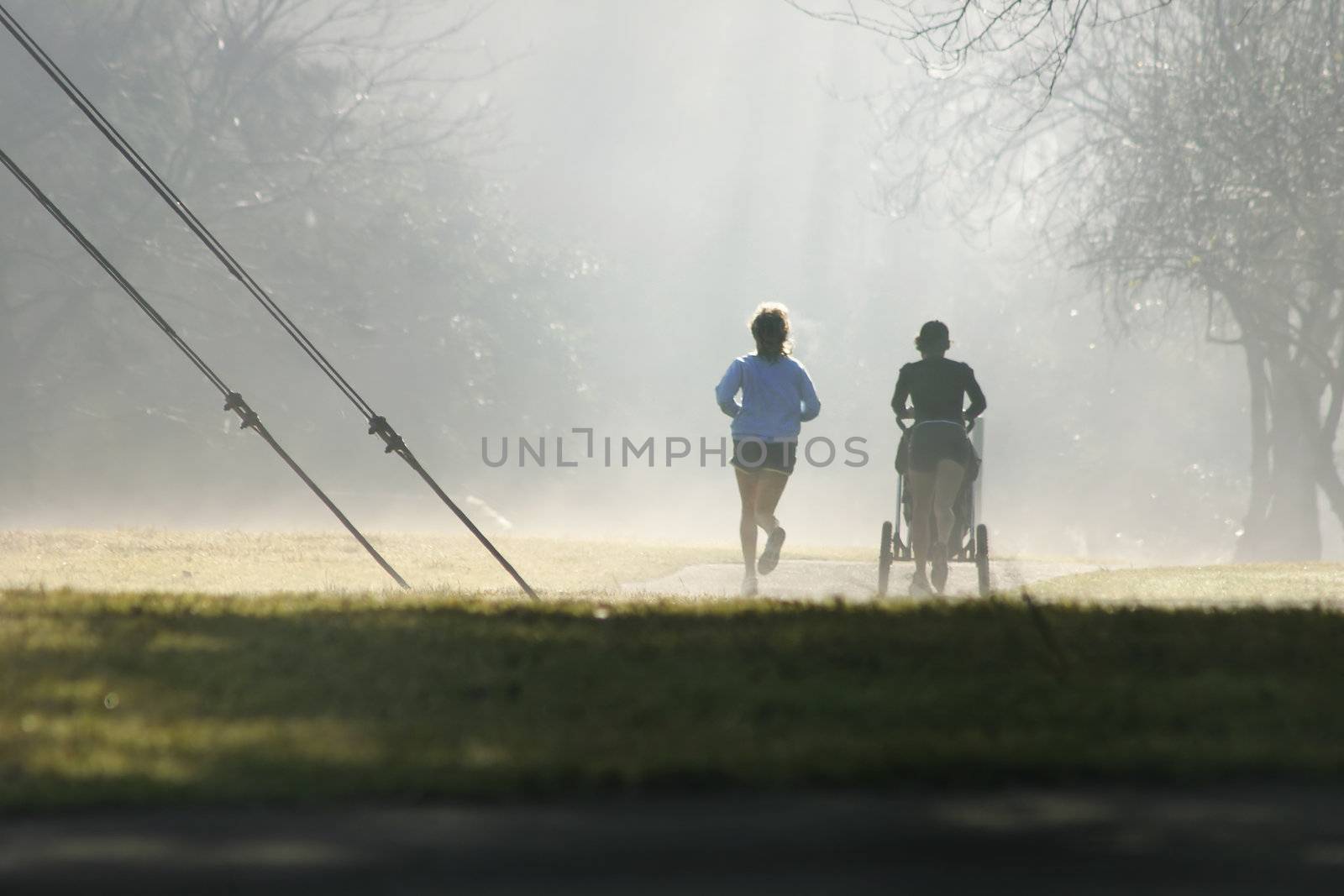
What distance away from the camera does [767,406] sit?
1228cm

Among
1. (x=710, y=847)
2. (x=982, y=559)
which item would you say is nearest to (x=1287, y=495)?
(x=982, y=559)

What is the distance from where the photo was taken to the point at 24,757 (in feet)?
14.5

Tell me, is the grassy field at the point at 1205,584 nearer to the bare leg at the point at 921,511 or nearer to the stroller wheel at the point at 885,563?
the stroller wheel at the point at 885,563

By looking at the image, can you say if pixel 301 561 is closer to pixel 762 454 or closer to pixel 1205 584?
pixel 762 454

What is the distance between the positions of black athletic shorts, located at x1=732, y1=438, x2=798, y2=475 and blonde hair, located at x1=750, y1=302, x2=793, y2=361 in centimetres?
58

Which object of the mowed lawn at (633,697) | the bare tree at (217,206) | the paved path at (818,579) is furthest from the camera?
the bare tree at (217,206)

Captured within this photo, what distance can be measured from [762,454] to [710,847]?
864cm

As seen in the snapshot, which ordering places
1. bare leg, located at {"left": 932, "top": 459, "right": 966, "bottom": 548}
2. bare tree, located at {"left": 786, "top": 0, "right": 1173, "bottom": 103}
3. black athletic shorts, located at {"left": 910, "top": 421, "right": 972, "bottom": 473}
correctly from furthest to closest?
bare tree, located at {"left": 786, "top": 0, "right": 1173, "bottom": 103}
bare leg, located at {"left": 932, "top": 459, "right": 966, "bottom": 548}
black athletic shorts, located at {"left": 910, "top": 421, "right": 972, "bottom": 473}

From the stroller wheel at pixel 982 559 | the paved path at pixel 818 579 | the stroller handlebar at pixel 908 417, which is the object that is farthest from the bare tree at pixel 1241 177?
the stroller handlebar at pixel 908 417

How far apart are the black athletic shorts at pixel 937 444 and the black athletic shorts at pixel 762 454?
33.7 inches

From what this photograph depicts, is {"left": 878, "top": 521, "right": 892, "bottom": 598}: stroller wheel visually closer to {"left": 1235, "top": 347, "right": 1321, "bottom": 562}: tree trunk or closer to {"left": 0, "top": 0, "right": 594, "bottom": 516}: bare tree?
{"left": 1235, "top": 347, "right": 1321, "bottom": 562}: tree trunk

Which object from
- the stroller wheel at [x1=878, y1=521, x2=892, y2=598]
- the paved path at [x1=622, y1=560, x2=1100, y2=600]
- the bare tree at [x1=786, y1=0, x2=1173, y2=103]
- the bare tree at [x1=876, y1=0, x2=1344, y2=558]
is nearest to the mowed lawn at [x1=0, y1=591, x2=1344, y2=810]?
the bare tree at [x1=786, y1=0, x2=1173, y2=103]

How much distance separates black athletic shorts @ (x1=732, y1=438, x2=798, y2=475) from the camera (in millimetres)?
12367

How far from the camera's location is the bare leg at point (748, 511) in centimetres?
1252
